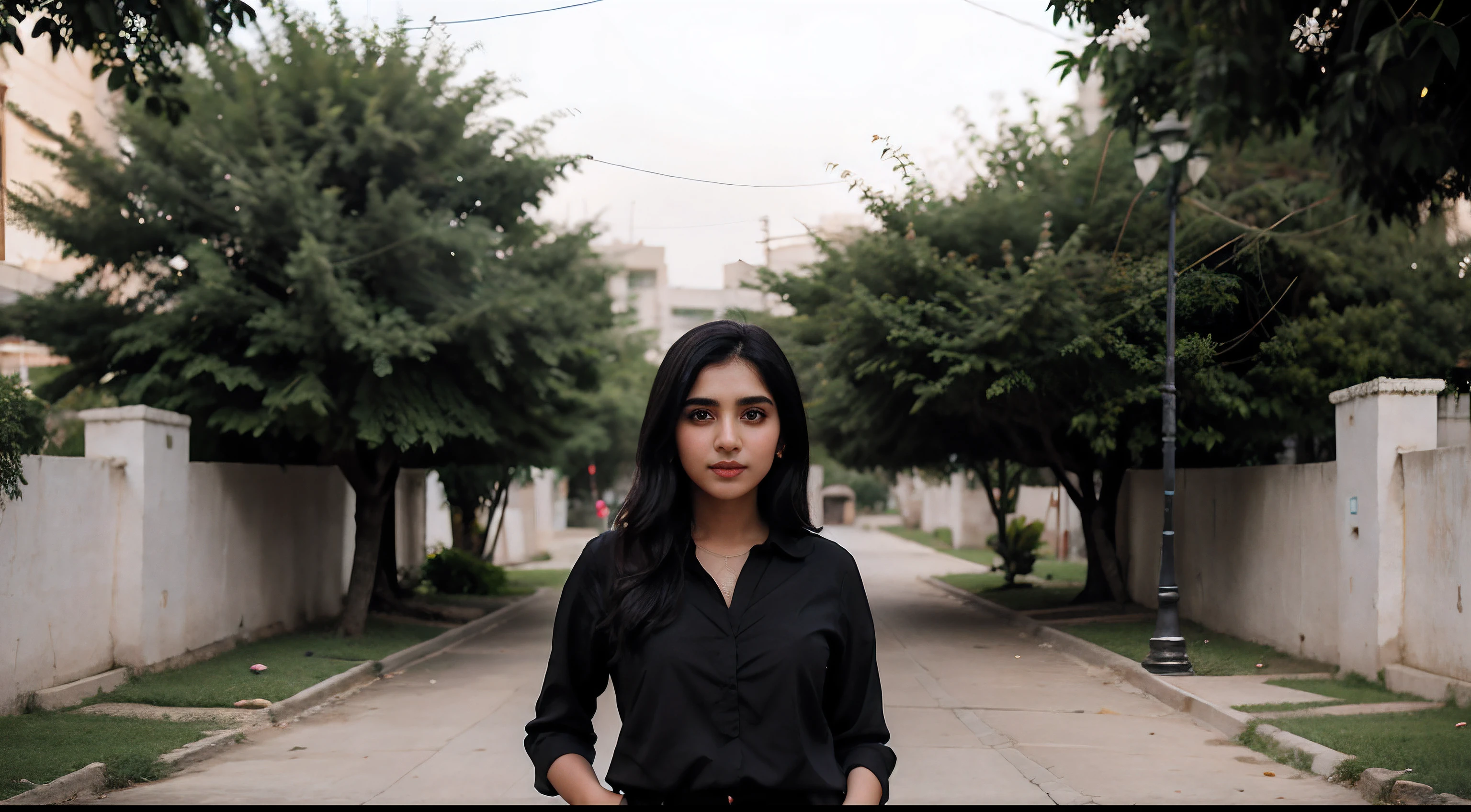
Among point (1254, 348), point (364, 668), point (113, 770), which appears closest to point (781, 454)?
point (113, 770)

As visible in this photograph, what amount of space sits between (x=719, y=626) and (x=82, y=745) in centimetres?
809

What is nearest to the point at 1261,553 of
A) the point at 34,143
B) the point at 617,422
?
the point at 34,143

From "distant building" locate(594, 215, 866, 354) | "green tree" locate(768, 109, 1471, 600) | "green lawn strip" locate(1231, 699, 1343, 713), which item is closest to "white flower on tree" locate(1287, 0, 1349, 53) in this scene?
"distant building" locate(594, 215, 866, 354)

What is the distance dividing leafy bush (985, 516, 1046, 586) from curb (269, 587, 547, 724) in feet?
37.4

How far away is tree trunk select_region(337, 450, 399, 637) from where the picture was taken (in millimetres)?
16797

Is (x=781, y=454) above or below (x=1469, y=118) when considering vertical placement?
below

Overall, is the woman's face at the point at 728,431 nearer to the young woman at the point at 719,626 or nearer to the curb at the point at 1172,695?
the young woman at the point at 719,626

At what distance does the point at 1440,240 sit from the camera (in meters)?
16.3

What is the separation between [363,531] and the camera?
17.4 meters

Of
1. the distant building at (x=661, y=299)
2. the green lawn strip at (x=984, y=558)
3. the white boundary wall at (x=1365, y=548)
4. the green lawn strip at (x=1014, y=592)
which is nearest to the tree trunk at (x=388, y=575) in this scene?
the green lawn strip at (x=1014, y=592)

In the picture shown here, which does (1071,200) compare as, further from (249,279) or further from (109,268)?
(109,268)

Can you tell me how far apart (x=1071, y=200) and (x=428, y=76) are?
8.71m

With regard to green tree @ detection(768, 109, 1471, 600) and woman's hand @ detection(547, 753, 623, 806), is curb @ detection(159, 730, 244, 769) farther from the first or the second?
green tree @ detection(768, 109, 1471, 600)

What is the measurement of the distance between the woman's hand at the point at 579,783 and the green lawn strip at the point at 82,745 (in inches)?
247
